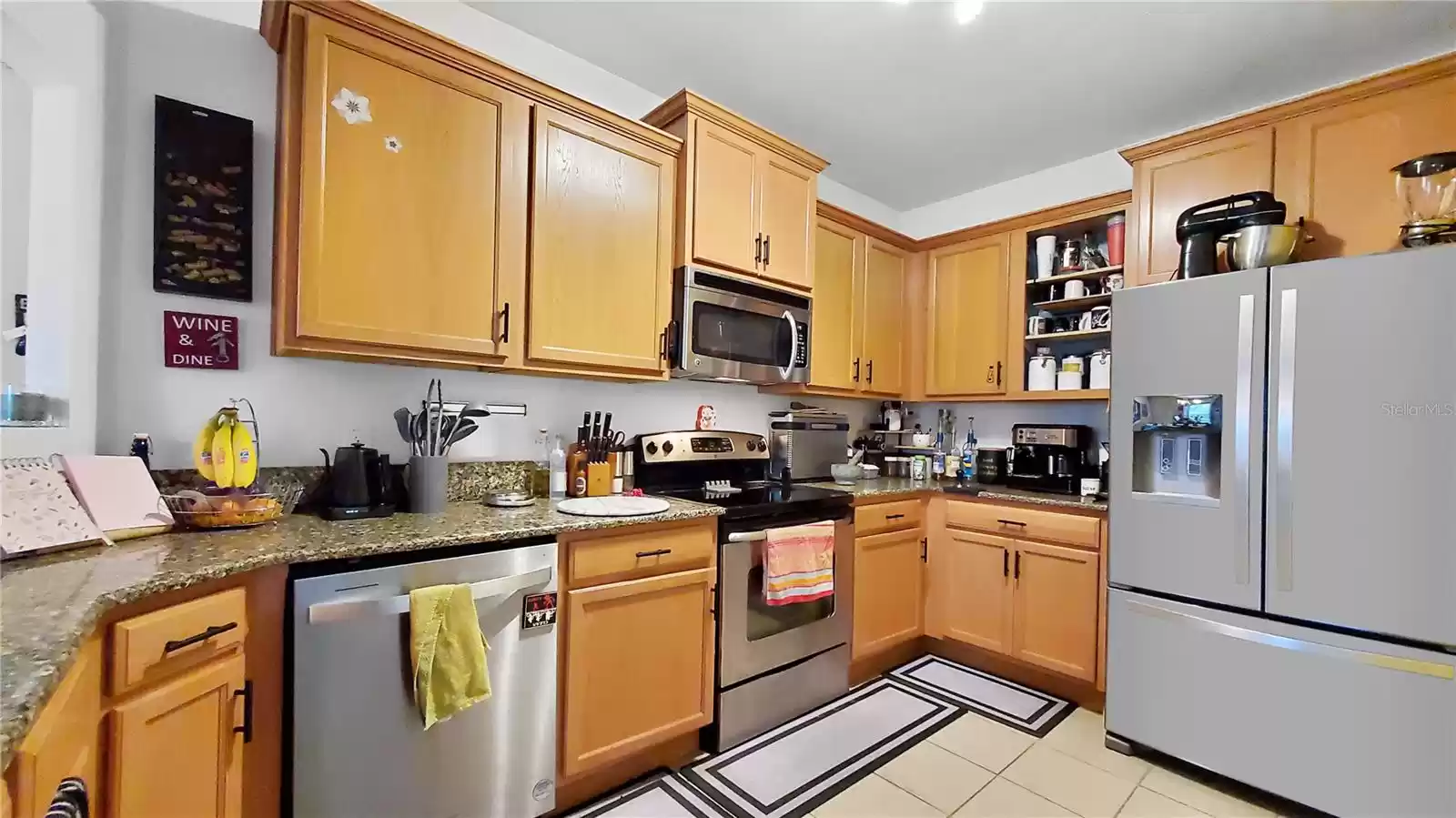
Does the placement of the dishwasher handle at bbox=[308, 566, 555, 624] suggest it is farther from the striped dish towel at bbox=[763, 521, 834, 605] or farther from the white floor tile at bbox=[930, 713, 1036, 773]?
the white floor tile at bbox=[930, 713, 1036, 773]

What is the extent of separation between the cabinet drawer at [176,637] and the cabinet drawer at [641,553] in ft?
2.51

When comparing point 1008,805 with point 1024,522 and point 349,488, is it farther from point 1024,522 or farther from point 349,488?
point 349,488

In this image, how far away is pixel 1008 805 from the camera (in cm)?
183

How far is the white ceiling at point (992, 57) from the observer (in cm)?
200

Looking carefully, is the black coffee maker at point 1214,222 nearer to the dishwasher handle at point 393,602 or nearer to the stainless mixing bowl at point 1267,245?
the stainless mixing bowl at point 1267,245

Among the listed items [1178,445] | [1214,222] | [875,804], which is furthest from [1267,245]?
[875,804]

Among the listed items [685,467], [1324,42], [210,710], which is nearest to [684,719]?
[685,467]

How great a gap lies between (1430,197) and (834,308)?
6.80 feet

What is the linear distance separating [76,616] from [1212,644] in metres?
2.84

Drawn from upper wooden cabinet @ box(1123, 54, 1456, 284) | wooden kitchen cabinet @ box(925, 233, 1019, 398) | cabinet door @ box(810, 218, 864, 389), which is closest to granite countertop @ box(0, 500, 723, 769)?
cabinet door @ box(810, 218, 864, 389)

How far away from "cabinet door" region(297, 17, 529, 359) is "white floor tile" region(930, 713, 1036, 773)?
2.17 metres

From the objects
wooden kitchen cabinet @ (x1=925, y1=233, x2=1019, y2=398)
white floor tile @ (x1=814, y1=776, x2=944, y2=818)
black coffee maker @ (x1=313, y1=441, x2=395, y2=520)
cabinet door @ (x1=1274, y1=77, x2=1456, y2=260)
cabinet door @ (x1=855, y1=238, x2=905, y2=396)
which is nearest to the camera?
black coffee maker @ (x1=313, y1=441, x2=395, y2=520)

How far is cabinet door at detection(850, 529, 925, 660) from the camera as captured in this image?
263cm

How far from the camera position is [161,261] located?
1.59m
